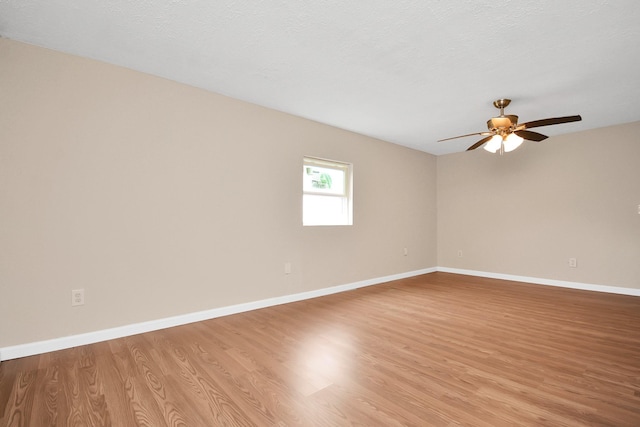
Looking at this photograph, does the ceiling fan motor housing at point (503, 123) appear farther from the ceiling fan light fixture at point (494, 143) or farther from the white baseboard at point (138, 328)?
the white baseboard at point (138, 328)

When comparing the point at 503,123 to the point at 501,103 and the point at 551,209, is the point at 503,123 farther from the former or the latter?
the point at 551,209

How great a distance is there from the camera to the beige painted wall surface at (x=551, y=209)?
4117 mm

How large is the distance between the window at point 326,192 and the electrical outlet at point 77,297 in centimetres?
234

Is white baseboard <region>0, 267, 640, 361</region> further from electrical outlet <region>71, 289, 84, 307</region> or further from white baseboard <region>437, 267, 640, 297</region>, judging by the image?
electrical outlet <region>71, 289, 84, 307</region>

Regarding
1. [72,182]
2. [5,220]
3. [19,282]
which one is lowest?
[19,282]

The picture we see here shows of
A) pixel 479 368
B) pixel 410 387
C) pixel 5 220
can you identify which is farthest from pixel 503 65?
pixel 5 220

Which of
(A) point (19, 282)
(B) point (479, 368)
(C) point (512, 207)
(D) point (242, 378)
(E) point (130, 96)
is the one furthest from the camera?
(C) point (512, 207)

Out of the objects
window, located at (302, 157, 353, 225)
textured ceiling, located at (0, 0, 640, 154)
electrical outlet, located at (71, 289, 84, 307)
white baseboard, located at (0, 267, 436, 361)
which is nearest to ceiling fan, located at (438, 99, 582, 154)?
textured ceiling, located at (0, 0, 640, 154)

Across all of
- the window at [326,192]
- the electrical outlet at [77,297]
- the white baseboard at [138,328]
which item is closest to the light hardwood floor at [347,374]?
the white baseboard at [138,328]

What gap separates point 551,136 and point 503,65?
304 cm

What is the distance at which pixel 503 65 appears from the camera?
250 cm

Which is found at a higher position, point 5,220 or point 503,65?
point 503,65

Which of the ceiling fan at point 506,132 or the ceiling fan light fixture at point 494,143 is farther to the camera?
the ceiling fan light fixture at point 494,143

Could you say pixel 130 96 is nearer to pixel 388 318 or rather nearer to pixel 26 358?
pixel 26 358
